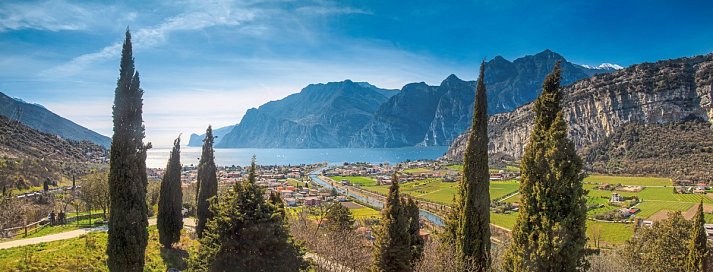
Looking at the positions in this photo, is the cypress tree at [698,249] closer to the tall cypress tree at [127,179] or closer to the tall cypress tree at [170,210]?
the tall cypress tree at [127,179]

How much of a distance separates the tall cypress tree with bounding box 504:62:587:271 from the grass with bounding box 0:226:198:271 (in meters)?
10.2

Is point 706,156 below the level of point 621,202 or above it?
above

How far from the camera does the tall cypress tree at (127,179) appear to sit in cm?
1448

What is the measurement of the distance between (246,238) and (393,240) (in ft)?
27.7

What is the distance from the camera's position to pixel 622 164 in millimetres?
106500

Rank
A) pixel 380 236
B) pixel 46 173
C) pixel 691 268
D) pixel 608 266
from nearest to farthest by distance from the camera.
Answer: pixel 380 236 → pixel 691 268 → pixel 608 266 → pixel 46 173

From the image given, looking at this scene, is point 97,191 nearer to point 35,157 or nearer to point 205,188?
point 205,188

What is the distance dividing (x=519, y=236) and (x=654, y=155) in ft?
372

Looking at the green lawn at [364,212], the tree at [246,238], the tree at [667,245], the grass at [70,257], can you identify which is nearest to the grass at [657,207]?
the tree at [667,245]

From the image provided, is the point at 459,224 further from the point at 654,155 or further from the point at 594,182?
the point at 654,155

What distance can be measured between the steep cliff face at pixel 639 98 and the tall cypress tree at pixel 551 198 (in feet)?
306

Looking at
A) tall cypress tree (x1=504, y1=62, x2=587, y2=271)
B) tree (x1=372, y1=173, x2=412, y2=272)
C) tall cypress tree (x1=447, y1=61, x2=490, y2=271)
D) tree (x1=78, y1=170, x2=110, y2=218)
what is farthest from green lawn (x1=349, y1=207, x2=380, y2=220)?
tall cypress tree (x1=504, y1=62, x2=587, y2=271)

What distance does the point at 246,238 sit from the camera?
8.06 m

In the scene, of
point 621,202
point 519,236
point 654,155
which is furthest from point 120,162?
point 654,155
